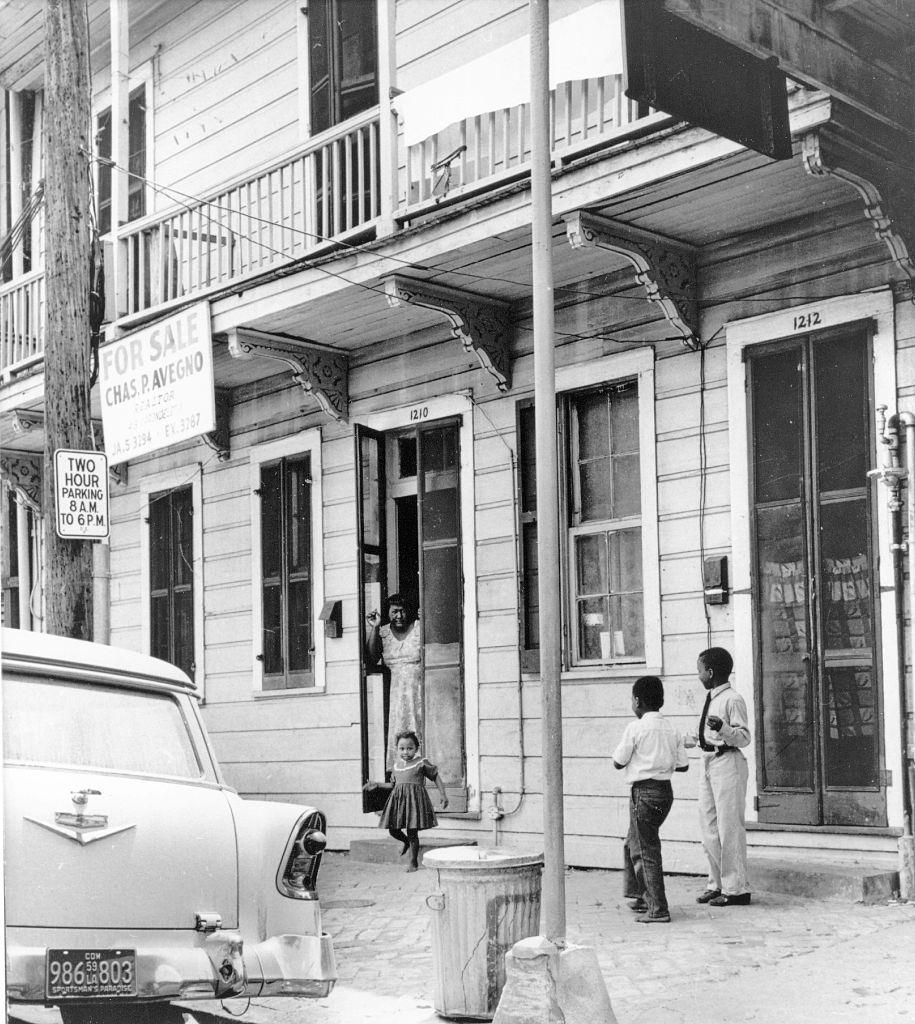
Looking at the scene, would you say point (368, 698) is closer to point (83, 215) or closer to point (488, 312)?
point (488, 312)

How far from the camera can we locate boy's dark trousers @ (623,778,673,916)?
8.19 metres

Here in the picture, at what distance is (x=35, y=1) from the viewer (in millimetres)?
12016

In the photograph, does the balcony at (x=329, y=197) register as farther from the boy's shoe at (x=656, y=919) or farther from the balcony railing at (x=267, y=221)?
the boy's shoe at (x=656, y=919)

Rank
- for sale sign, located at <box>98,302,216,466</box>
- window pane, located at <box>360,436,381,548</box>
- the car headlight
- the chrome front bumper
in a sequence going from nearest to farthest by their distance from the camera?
the chrome front bumper
the car headlight
for sale sign, located at <box>98,302,216,466</box>
window pane, located at <box>360,436,381,548</box>

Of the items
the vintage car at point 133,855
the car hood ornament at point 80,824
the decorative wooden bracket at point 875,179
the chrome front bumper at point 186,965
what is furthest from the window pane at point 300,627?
the car hood ornament at point 80,824

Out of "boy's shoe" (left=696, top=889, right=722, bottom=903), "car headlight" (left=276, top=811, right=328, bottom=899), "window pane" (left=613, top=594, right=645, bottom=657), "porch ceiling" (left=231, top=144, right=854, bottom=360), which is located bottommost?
"boy's shoe" (left=696, top=889, right=722, bottom=903)

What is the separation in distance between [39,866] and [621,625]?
615 centimetres

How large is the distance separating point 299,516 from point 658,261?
4742 mm

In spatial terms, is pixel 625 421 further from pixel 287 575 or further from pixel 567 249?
pixel 287 575

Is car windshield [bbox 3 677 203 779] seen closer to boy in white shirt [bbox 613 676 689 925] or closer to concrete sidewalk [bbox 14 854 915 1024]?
concrete sidewalk [bbox 14 854 915 1024]

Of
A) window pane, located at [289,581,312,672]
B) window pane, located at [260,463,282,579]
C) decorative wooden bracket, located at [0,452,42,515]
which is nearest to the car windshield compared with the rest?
window pane, located at [289,581,312,672]

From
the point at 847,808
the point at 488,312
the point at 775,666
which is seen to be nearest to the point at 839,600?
the point at 775,666

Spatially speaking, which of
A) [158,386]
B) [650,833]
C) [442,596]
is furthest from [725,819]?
[158,386]

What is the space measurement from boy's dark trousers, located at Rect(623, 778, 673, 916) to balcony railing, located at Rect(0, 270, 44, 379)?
725cm
